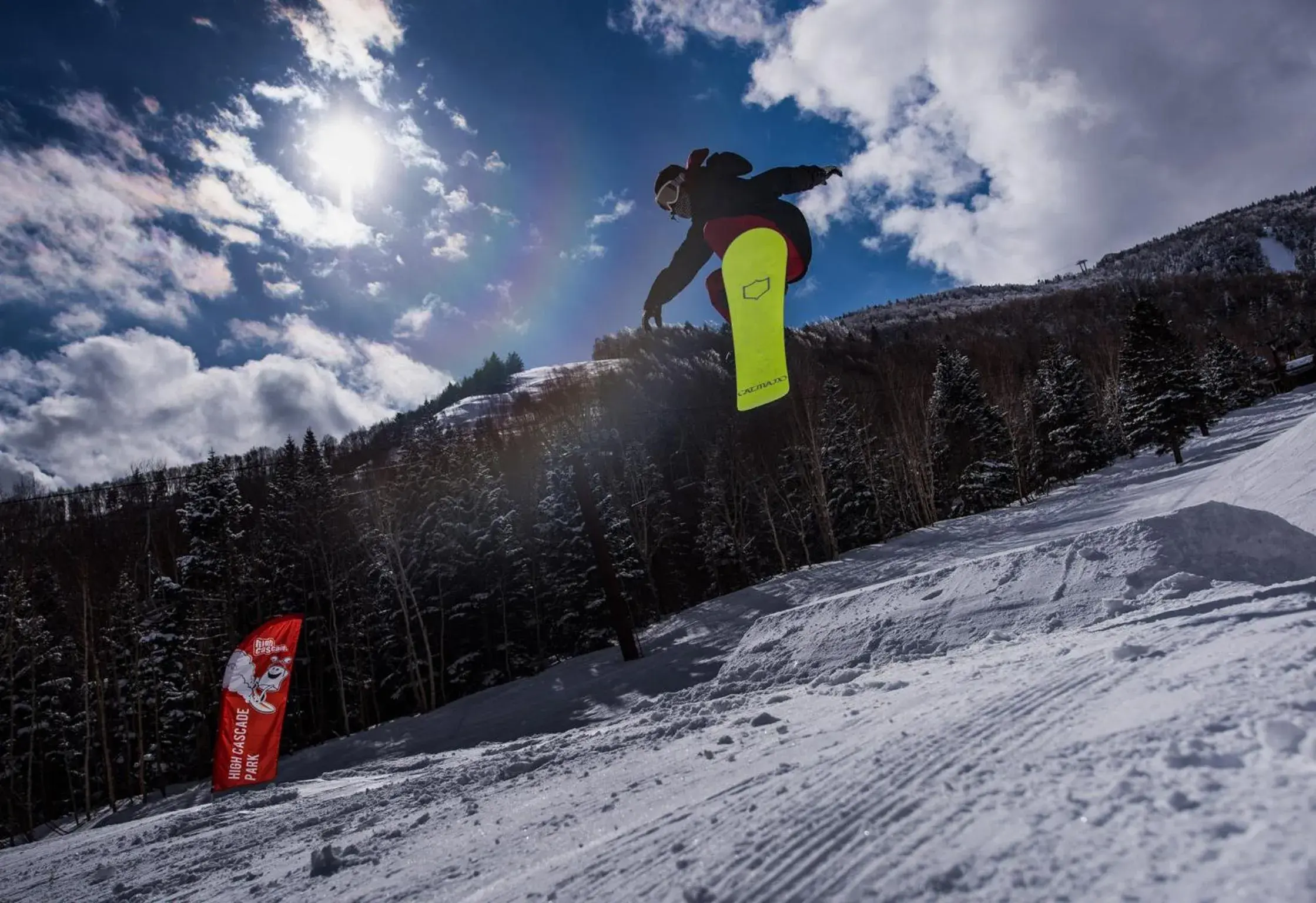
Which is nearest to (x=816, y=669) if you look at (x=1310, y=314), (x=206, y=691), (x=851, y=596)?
(x=851, y=596)

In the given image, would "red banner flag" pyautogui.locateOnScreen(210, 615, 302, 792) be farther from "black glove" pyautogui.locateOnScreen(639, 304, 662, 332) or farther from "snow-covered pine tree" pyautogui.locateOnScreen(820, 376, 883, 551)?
"snow-covered pine tree" pyautogui.locateOnScreen(820, 376, 883, 551)

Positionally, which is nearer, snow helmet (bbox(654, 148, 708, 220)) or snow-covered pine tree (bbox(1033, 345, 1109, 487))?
snow helmet (bbox(654, 148, 708, 220))

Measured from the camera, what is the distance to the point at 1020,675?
3275 millimetres

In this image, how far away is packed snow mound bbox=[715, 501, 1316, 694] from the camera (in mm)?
6320

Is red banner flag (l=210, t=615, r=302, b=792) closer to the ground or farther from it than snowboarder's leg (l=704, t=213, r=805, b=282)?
closer to the ground

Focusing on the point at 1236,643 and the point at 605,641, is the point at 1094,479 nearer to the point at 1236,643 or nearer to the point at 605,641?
the point at 605,641

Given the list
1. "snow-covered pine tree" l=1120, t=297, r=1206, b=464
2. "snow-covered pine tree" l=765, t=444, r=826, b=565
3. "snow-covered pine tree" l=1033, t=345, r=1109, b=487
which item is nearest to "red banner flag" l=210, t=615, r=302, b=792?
"snow-covered pine tree" l=765, t=444, r=826, b=565

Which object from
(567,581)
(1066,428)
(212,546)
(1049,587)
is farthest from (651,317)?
(1066,428)

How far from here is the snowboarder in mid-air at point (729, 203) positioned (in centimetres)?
381

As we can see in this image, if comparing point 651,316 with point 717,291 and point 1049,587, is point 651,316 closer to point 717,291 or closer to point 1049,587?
point 717,291

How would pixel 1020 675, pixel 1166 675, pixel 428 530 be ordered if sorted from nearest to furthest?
pixel 1166 675, pixel 1020 675, pixel 428 530

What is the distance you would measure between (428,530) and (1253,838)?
2725 cm

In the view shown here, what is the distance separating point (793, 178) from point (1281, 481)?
43.9 feet

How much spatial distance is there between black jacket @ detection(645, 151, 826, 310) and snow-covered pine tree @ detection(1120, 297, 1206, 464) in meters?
36.4
